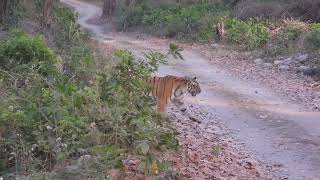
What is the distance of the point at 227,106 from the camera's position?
12445 millimetres

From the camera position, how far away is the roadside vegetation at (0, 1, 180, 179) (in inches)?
236

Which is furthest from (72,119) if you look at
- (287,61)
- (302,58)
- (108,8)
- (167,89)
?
(108,8)

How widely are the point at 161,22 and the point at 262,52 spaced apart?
12.0m

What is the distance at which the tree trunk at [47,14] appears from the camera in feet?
57.5

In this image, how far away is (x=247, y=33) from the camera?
25172mm

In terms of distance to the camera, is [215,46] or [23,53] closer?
[23,53]

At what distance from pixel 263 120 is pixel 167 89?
220cm

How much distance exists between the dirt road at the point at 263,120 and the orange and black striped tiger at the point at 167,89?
1.07 meters

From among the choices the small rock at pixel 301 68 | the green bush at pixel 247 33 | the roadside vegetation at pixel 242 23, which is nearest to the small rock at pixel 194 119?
the small rock at pixel 301 68

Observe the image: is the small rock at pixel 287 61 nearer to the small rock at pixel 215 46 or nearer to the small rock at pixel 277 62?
the small rock at pixel 277 62

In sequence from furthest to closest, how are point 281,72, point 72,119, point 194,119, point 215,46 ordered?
point 215,46, point 281,72, point 194,119, point 72,119

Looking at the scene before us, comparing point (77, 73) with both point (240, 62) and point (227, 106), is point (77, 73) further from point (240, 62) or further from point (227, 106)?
point (240, 62)

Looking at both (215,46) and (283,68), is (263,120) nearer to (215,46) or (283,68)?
(283,68)

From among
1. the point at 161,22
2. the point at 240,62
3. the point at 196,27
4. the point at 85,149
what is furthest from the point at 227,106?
the point at 161,22
